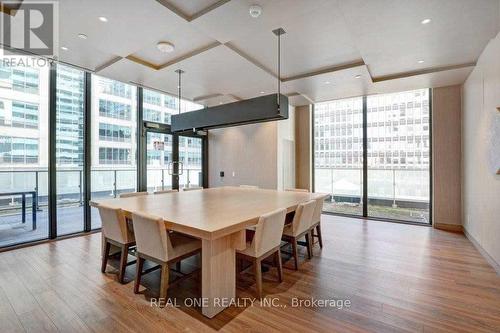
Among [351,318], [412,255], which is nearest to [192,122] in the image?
[351,318]

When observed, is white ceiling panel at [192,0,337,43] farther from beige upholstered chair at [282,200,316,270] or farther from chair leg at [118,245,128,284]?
chair leg at [118,245,128,284]

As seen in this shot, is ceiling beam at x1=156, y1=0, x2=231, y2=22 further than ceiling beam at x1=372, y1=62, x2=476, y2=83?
No

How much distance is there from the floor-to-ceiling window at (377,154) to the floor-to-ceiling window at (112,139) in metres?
4.65

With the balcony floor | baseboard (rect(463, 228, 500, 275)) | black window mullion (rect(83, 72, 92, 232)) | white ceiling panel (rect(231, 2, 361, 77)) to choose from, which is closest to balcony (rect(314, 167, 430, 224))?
baseboard (rect(463, 228, 500, 275))

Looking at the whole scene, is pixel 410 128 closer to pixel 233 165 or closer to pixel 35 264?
pixel 233 165

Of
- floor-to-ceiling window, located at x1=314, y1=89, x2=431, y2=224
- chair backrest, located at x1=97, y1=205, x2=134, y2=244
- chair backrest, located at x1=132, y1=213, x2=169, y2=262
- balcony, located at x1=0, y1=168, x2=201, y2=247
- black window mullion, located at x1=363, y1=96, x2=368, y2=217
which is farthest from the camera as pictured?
black window mullion, located at x1=363, y1=96, x2=368, y2=217

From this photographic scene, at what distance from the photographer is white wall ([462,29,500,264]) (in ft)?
9.77

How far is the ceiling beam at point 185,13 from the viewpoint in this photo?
2.33 metres

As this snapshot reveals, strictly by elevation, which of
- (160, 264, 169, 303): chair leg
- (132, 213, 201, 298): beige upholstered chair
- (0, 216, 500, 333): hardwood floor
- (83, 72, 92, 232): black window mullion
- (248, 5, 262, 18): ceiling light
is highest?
(248, 5, 262, 18): ceiling light

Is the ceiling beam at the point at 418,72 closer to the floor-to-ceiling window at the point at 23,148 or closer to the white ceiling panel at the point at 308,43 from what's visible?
the white ceiling panel at the point at 308,43

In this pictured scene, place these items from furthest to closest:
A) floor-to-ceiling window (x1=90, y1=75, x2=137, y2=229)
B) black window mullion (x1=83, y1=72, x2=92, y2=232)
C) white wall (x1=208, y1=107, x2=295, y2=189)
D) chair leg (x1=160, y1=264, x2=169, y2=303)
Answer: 1. white wall (x1=208, y1=107, x2=295, y2=189)
2. floor-to-ceiling window (x1=90, y1=75, x2=137, y2=229)
3. black window mullion (x1=83, y1=72, x2=92, y2=232)
4. chair leg (x1=160, y1=264, x2=169, y2=303)

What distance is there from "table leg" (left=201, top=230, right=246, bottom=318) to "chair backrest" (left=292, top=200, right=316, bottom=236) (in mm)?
972

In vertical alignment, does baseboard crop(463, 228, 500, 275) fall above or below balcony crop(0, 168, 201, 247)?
below

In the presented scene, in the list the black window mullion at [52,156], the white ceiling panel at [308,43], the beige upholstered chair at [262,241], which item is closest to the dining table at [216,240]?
the beige upholstered chair at [262,241]
